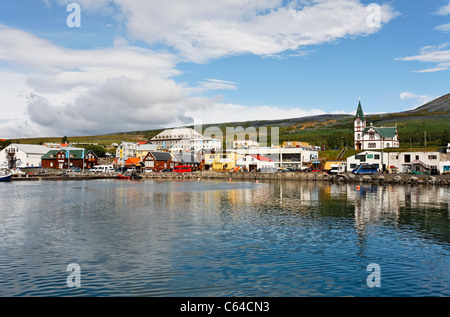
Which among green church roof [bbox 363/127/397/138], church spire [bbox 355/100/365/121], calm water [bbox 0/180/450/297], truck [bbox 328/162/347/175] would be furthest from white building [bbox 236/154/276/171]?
calm water [bbox 0/180/450/297]

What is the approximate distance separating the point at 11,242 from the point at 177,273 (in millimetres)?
13967

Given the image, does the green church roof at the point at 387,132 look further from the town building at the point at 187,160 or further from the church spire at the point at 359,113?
the town building at the point at 187,160

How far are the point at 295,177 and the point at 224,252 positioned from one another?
95.1m

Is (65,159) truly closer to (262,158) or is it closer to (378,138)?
(262,158)

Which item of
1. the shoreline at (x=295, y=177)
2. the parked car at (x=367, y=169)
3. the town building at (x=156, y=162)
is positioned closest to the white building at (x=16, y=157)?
the shoreline at (x=295, y=177)

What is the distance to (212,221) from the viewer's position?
111ft

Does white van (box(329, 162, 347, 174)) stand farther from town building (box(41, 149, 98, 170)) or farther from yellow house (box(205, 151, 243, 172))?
town building (box(41, 149, 98, 170))

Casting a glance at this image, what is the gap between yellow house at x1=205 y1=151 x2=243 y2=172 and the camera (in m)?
144

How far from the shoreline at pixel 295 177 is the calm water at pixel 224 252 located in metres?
53.4

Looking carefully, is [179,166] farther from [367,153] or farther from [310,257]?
[310,257]

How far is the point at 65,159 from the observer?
150 m

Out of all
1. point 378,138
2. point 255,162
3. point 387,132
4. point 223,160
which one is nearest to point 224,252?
point 255,162

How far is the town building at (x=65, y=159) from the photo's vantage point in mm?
150000
